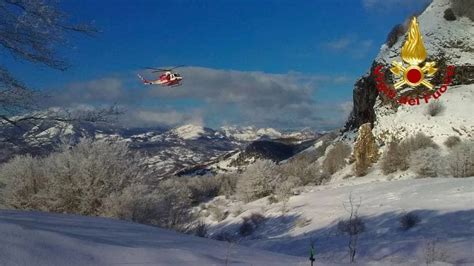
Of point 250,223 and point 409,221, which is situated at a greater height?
point 409,221

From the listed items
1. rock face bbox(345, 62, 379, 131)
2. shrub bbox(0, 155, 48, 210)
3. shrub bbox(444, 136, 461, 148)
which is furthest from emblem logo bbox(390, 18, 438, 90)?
shrub bbox(0, 155, 48, 210)

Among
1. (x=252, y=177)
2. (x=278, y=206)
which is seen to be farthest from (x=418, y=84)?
(x=278, y=206)

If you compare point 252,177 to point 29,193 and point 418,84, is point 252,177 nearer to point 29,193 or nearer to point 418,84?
point 418,84

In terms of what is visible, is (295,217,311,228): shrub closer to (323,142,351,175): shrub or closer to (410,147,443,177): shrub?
(410,147,443,177): shrub

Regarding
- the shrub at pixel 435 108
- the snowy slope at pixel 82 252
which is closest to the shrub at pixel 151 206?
the snowy slope at pixel 82 252

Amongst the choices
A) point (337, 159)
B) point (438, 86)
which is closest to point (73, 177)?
point (337, 159)

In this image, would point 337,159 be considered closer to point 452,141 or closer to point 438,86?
point 438,86

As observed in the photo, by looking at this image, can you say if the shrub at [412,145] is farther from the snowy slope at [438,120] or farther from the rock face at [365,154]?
the rock face at [365,154]
